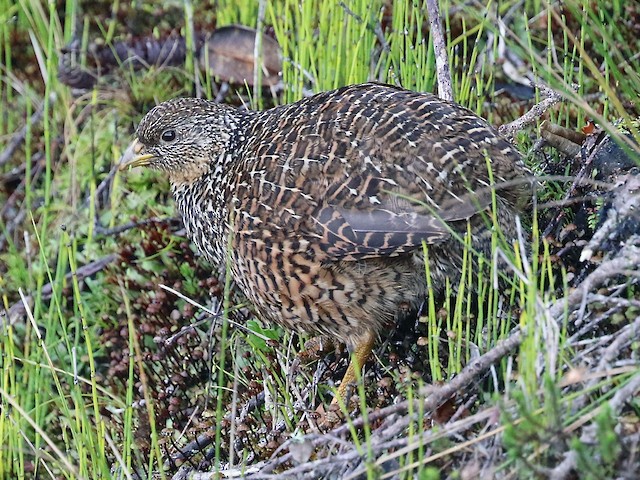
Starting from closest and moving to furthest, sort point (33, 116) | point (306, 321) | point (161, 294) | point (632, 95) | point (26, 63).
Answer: point (632, 95) → point (306, 321) → point (161, 294) → point (33, 116) → point (26, 63)

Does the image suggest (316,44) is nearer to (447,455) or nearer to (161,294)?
(161,294)

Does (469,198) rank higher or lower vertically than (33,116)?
higher

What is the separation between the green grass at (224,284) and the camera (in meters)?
2.72

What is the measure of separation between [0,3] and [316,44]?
274 centimetres

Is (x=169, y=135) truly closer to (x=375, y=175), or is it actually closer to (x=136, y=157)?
(x=136, y=157)

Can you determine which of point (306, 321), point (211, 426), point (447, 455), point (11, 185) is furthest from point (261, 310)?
point (11, 185)

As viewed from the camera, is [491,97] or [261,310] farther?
[491,97]

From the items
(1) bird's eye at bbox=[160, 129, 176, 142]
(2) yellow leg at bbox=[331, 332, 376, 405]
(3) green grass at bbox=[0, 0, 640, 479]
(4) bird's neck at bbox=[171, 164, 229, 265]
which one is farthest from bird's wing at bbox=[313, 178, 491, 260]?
(1) bird's eye at bbox=[160, 129, 176, 142]

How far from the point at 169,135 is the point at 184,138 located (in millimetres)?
87

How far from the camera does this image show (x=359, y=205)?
11.4 feet

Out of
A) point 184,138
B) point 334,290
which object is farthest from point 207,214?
point 334,290

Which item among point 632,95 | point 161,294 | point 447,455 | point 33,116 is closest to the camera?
point 447,455

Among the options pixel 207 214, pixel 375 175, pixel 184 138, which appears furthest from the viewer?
pixel 184 138

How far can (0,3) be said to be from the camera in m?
6.45
